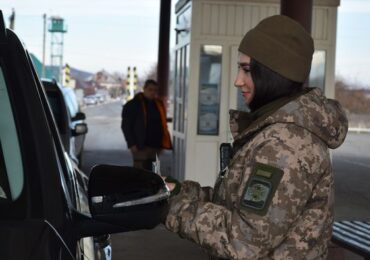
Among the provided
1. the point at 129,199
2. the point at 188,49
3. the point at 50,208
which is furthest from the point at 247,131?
the point at 188,49

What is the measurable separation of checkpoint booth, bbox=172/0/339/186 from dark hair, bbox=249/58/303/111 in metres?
6.43

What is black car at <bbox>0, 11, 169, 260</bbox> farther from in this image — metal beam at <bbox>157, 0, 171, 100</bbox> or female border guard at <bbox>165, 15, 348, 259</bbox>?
metal beam at <bbox>157, 0, 171, 100</bbox>

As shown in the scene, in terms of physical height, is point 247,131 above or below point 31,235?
above

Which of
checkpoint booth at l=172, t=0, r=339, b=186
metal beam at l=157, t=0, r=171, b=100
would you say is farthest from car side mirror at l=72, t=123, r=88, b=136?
metal beam at l=157, t=0, r=171, b=100

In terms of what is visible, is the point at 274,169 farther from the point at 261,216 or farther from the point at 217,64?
the point at 217,64

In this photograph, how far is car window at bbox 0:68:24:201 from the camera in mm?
1930

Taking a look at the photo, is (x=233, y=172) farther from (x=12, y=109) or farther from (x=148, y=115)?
(x=148, y=115)

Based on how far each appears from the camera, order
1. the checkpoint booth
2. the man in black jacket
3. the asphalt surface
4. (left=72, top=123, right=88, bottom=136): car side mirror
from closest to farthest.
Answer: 1. the asphalt surface
2. the checkpoint booth
3. the man in black jacket
4. (left=72, top=123, right=88, bottom=136): car side mirror

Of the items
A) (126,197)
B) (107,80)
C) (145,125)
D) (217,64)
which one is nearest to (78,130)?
(145,125)

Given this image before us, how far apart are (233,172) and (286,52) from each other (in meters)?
0.41

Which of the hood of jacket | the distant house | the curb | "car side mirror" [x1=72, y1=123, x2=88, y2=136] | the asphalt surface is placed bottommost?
the asphalt surface

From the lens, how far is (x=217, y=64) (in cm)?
865

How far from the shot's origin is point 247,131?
203cm

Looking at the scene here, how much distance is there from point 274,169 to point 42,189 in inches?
26.2
